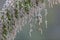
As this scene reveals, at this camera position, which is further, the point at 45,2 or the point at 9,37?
the point at 45,2

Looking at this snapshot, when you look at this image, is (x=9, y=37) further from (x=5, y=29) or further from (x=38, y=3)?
(x=38, y=3)

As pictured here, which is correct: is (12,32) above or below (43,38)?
above

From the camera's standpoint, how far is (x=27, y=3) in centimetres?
159

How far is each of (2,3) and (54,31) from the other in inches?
76.5

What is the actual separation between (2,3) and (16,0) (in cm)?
12

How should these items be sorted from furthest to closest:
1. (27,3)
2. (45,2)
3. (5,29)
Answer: (45,2) → (27,3) → (5,29)

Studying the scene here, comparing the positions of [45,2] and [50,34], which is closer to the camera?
[45,2]

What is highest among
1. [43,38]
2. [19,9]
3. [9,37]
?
[19,9]

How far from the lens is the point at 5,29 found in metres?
1.48

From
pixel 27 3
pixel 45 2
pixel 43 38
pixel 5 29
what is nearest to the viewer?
pixel 5 29

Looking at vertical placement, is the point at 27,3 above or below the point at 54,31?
above

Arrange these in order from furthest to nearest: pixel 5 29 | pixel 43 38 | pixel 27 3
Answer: pixel 43 38, pixel 27 3, pixel 5 29

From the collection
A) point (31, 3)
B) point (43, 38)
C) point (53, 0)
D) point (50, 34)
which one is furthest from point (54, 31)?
point (31, 3)

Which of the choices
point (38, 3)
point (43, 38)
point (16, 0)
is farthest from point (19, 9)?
point (43, 38)
